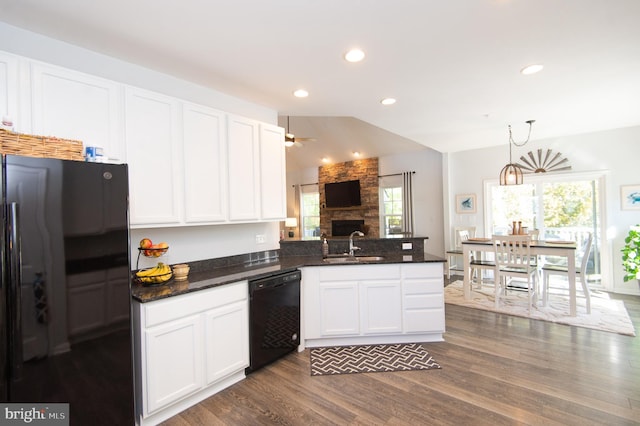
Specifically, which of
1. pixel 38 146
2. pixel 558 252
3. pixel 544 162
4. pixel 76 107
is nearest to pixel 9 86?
pixel 76 107

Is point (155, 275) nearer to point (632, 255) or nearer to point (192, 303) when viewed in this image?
Result: point (192, 303)

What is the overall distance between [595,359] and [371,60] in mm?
3362

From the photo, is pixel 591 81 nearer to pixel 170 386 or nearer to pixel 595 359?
pixel 595 359

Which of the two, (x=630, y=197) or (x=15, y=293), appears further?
(x=630, y=197)

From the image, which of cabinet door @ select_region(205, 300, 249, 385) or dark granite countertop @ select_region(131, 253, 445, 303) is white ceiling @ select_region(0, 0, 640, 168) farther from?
cabinet door @ select_region(205, 300, 249, 385)

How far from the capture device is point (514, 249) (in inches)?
161

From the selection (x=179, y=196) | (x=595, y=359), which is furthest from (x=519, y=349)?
(x=179, y=196)

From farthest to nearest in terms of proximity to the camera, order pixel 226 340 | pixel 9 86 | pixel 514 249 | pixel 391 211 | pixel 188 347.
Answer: pixel 391 211 < pixel 514 249 < pixel 226 340 < pixel 188 347 < pixel 9 86

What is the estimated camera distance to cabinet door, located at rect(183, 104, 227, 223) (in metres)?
2.46

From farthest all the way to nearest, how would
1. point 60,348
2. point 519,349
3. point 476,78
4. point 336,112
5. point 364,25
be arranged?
point 336,112 < point 519,349 < point 476,78 < point 364,25 < point 60,348

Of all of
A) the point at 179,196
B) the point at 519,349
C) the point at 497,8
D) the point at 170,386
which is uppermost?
the point at 497,8

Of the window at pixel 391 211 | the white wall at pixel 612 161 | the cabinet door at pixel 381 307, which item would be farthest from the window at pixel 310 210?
the cabinet door at pixel 381 307

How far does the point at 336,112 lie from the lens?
11.7ft

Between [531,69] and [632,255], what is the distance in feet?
12.5
